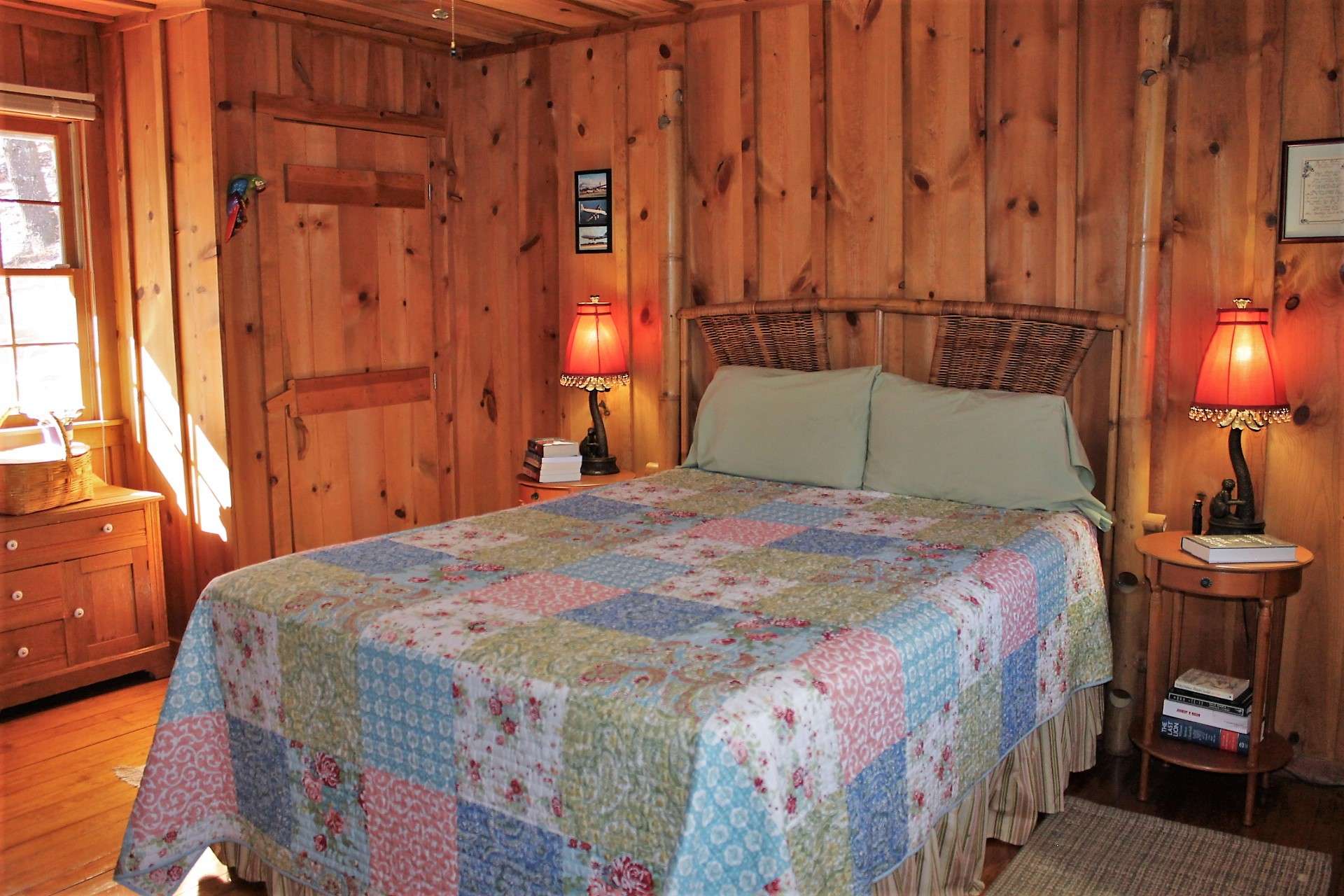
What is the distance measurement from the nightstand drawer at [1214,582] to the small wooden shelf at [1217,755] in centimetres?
43

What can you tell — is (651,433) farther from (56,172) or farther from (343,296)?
(56,172)

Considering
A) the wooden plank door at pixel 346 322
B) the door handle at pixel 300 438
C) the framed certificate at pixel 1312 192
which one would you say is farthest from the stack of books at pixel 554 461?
the framed certificate at pixel 1312 192

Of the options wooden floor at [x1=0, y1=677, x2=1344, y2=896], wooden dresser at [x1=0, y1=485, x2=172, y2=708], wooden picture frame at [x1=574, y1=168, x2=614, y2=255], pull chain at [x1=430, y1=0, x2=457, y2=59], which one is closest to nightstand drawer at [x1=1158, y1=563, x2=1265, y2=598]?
wooden floor at [x1=0, y1=677, x2=1344, y2=896]

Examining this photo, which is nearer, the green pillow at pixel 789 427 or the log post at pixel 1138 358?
the log post at pixel 1138 358

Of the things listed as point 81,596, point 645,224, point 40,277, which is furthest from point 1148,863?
point 40,277

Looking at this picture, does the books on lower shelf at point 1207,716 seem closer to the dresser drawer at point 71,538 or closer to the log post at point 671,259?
the log post at point 671,259

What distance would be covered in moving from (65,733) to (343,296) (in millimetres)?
1799

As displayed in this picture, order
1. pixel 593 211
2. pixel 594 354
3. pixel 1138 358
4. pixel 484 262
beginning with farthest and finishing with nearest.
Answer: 1. pixel 484 262
2. pixel 593 211
3. pixel 594 354
4. pixel 1138 358

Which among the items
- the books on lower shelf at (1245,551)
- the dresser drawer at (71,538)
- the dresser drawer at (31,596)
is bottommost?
the dresser drawer at (31,596)

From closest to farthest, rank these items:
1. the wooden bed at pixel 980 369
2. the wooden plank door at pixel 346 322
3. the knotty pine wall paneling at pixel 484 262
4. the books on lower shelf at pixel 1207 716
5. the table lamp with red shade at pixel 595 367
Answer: the wooden bed at pixel 980 369
the books on lower shelf at pixel 1207 716
the wooden plank door at pixel 346 322
the table lamp with red shade at pixel 595 367
the knotty pine wall paneling at pixel 484 262

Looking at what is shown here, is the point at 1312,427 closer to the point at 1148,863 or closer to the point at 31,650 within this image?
the point at 1148,863

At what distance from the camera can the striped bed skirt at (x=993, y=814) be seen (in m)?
2.44

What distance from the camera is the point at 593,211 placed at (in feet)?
15.4

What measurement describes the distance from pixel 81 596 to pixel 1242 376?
3694 millimetres
